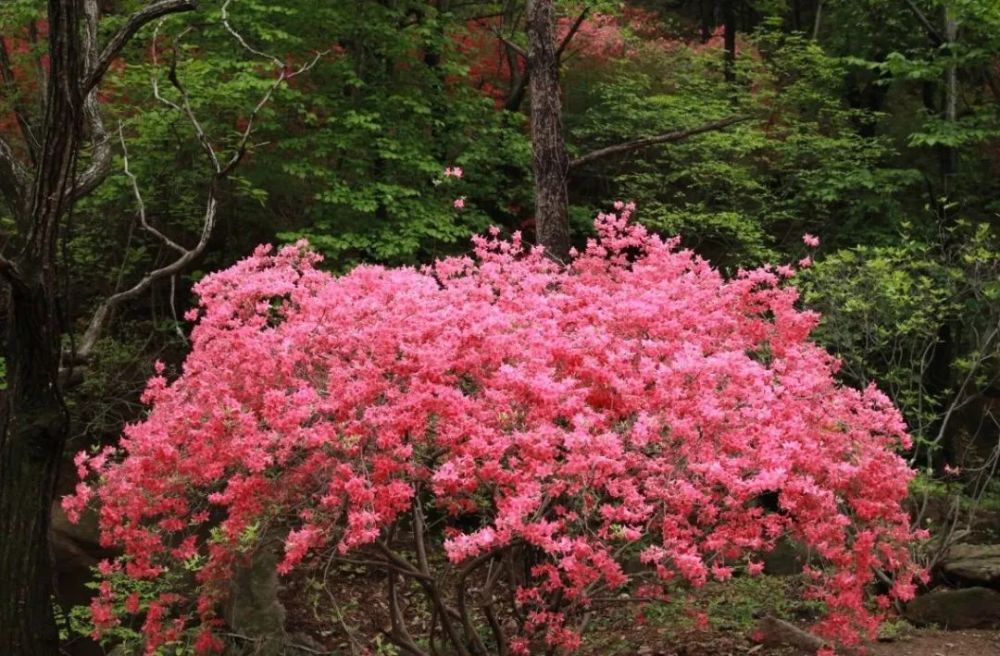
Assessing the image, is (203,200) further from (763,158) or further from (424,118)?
(763,158)

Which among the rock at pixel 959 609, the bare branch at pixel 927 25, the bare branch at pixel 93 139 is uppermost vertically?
the bare branch at pixel 927 25

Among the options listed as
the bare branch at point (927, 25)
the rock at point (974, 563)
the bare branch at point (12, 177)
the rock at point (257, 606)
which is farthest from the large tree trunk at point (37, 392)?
the bare branch at point (927, 25)

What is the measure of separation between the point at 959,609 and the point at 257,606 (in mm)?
5840

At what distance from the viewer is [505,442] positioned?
170 inches

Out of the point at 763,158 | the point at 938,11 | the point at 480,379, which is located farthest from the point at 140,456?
the point at 938,11

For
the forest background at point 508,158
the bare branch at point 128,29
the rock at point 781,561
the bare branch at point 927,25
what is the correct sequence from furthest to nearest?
the bare branch at point 927,25 < the forest background at point 508,158 < the rock at point 781,561 < the bare branch at point 128,29

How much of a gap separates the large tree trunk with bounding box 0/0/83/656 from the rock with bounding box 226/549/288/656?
2.30 metres

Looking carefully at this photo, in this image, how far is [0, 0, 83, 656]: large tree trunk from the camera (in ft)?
16.5

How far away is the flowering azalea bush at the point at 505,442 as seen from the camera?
4.31 m

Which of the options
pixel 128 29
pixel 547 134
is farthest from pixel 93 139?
pixel 547 134

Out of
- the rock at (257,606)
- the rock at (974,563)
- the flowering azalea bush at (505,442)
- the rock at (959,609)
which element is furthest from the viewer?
the rock at (974,563)

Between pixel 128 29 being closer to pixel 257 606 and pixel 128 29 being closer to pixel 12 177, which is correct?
pixel 12 177

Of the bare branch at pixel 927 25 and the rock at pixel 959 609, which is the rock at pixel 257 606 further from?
the bare branch at pixel 927 25

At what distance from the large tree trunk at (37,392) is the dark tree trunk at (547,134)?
17.5 feet
